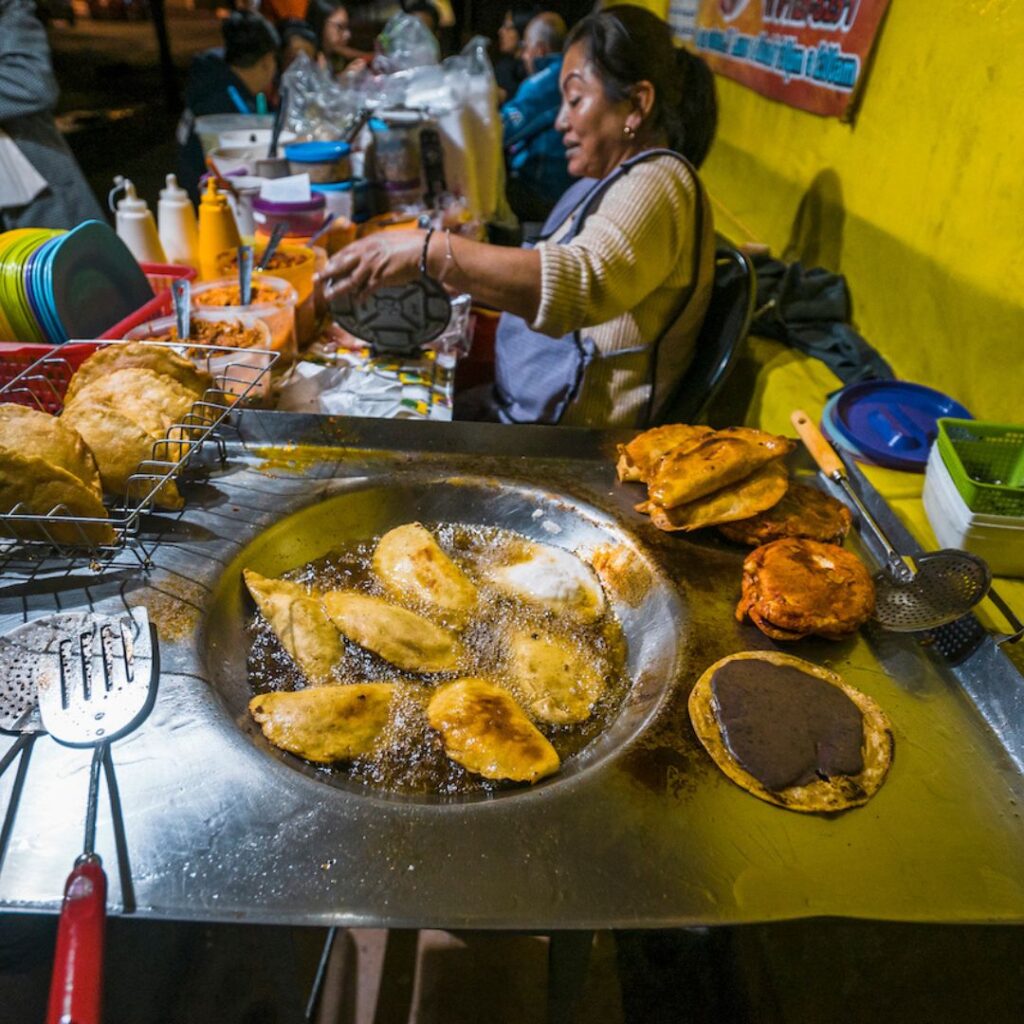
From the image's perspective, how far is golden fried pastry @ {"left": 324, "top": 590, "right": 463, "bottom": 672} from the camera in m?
1.45

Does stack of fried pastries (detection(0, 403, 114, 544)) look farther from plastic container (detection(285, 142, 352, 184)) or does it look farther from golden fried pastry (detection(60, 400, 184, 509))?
plastic container (detection(285, 142, 352, 184))

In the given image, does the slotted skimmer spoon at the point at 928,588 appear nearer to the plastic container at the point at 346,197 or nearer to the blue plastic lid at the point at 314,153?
the plastic container at the point at 346,197

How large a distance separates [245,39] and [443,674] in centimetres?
527

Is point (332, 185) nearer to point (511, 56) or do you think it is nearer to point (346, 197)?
point (346, 197)

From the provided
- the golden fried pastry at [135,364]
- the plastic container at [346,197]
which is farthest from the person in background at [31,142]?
the golden fried pastry at [135,364]

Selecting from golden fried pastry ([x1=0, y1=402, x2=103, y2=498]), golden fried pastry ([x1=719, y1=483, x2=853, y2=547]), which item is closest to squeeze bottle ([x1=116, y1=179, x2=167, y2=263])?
golden fried pastry ([x1=0, y1=402, x2=103, y2=498])

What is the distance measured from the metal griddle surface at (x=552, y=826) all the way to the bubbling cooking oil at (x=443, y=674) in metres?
0.07

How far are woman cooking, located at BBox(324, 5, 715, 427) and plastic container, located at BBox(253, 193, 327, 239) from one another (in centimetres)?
82

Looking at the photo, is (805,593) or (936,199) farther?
(936,199)

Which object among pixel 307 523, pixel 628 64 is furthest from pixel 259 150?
pixel 307 523

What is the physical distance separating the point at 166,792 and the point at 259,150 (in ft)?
11.3

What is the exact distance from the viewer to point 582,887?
980 mm

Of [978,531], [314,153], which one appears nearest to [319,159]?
[314,153]

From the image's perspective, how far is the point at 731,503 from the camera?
164 cm
